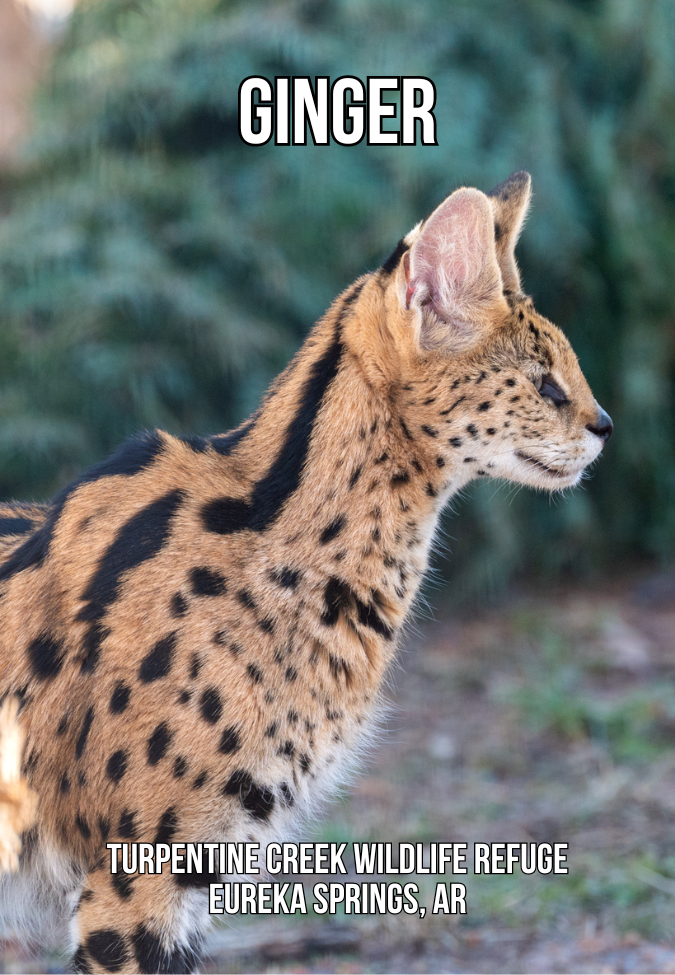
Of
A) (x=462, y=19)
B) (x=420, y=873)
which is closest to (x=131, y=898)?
(x=420, y=873)

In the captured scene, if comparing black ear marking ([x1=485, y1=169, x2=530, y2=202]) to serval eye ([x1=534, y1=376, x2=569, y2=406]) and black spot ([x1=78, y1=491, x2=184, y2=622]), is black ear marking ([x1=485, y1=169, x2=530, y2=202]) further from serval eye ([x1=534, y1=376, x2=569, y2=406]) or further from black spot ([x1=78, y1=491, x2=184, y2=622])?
black spot ([x1=78, y1=491, x2=184, y2=622])

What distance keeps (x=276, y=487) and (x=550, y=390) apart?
0.93m

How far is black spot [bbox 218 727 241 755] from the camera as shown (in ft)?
10.3

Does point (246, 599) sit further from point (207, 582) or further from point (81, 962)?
point (81, 962)

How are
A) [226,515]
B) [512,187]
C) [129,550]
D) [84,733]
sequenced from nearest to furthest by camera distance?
1. [84,733]
2. [129,550]
3. [226,515]
4. [512,187]

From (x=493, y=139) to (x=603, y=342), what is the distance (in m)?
1.60

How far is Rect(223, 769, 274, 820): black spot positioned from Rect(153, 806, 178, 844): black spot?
156 millimetres

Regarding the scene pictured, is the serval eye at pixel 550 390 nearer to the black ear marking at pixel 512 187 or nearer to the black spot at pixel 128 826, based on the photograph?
the black ear marking at pixel 512 187

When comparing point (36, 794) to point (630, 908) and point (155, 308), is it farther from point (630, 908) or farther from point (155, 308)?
point (155, 308)

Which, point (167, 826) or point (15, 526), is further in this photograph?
point (15, 526)

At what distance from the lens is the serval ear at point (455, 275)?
129 inches

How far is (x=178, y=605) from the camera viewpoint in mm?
3229

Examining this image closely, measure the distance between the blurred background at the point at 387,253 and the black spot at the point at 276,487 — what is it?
92.5 inches

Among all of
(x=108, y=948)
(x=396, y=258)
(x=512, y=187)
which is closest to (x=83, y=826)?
(x=108, y=948)
